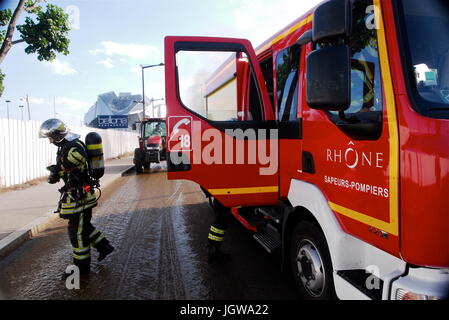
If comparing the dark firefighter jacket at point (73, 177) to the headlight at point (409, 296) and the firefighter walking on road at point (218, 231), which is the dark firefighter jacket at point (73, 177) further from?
the headlight at point (409, 296)

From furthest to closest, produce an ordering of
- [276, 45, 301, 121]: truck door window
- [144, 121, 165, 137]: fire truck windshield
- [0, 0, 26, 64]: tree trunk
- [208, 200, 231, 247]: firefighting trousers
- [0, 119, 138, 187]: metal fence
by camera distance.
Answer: [144, 121, 165, 137]: fire truck windshield < [0, 119, 138, 187]: metal fence < [0, 0, 26, 64]: tree trunk < [208, 200, 231, 247]: firefighting trousers < [276, 45, 301, 121]: truck door window

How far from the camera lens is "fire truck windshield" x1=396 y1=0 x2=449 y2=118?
1790 mm

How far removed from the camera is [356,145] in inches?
81.4

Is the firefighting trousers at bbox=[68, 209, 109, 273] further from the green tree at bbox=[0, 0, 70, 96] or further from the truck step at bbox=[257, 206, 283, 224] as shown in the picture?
the green tree at bbox=[0, 0, 70, 96]

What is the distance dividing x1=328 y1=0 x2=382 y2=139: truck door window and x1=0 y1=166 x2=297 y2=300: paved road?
1.91 m

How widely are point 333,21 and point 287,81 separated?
1225 millimetres

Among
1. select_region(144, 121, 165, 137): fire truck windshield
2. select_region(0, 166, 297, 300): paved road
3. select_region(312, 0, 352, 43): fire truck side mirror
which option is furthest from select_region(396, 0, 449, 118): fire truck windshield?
select_region(144, 121, 165, 137): fire truck windshield

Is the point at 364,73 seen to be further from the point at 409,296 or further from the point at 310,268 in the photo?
the point at 310,268

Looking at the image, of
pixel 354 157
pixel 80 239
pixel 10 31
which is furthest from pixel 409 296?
pixel 10 31

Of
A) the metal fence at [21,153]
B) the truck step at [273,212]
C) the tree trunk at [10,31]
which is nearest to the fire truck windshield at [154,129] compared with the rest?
the metal fence at [21,153]
